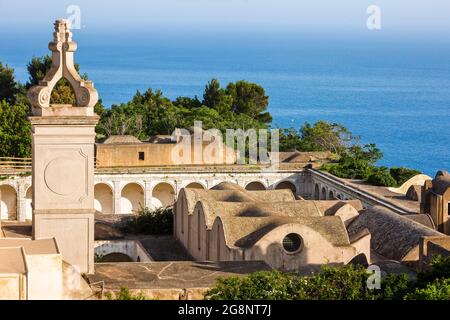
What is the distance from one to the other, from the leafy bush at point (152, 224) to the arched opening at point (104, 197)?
1476cm

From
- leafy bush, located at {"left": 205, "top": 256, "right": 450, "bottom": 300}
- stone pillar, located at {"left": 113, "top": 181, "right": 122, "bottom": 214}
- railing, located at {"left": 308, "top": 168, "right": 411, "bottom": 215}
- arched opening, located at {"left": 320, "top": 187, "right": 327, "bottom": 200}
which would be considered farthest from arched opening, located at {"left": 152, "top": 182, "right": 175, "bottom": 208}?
leafy bush, located at {"left": 205, "top": 256, "right": 450, "bottom": 300}

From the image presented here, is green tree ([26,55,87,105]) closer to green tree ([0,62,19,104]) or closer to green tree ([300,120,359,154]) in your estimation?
green tree ([0,62,19,104])

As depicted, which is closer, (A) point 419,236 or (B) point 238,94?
(A) point 419,236

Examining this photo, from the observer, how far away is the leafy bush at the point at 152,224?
4275 cm

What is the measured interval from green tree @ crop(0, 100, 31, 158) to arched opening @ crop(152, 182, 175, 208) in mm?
6217

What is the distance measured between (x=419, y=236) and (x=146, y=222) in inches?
475

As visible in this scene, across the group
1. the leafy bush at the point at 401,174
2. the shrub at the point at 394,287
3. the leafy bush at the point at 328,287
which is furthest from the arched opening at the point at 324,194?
the shrub at the point at 394,287

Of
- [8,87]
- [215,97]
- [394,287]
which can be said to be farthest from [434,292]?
[8,87]

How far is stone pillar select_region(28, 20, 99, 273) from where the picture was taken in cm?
2536

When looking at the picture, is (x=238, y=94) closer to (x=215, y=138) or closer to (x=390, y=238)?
(x=215, y=138)

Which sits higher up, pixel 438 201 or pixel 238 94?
pixel 238 94
